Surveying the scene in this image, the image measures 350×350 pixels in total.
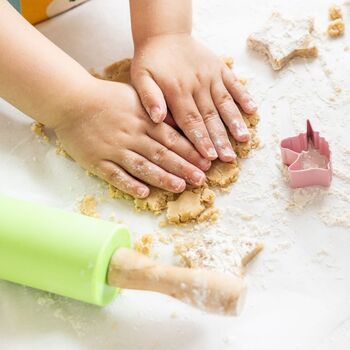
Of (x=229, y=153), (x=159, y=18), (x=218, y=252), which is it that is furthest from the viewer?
(x=159, y=18)

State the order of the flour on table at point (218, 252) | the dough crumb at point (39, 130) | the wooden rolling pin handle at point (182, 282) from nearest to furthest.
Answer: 1. the wooden rolling pin handle at point (182, 282)
2. the flour on table at point (218, 252)
3. the dough crumb at point (39, 130)

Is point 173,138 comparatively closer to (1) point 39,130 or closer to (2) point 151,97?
(2) point 151,97

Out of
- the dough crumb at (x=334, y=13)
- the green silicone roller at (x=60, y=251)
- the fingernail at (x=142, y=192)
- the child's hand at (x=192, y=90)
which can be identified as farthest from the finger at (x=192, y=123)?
the dough crumb at (x=334, y=13)

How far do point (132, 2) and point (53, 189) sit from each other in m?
0.36

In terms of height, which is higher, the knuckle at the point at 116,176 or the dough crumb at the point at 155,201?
the knuckle at the point at 116,176

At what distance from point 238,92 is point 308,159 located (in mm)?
167

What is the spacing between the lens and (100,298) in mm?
903

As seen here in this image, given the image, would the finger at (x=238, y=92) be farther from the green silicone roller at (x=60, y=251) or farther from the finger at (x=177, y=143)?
the green silicone roller at (x=60, y=251)

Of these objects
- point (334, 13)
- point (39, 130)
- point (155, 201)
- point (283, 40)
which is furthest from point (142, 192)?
point (334, 13)

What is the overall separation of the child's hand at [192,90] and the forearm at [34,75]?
11 cm

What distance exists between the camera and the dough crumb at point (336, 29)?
1212 millimetres

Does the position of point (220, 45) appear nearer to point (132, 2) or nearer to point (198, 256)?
point (132, 2)

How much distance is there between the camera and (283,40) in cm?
119

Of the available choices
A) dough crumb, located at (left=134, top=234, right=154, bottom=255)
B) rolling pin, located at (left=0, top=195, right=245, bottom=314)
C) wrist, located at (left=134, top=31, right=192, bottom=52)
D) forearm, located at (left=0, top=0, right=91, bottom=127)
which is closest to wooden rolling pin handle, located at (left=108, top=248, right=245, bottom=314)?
rolling pin, located at (left=0, top=195, right=245, bottom=314)
